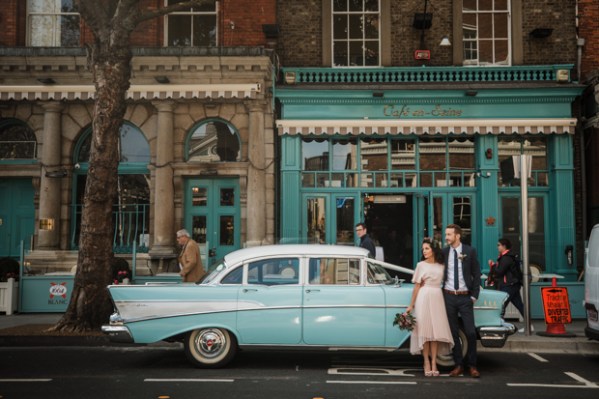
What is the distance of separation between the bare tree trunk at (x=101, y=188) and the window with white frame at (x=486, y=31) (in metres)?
9.33

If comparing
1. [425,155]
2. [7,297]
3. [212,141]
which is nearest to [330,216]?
[425,155]

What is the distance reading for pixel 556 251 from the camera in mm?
15523

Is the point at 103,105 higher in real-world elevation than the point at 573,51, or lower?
lower

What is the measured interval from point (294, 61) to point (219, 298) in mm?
9477

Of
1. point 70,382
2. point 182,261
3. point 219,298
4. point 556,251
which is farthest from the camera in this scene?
point 556,251

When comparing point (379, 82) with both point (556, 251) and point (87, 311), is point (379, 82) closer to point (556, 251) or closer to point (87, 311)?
point (556, 251)

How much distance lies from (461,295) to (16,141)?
1300cm

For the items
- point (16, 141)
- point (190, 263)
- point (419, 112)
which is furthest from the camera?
point (16, 141)

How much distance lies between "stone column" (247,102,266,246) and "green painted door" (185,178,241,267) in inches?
27.2

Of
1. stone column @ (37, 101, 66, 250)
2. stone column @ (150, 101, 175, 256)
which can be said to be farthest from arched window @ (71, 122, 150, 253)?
stone column @ (150, 101, 175, 256)

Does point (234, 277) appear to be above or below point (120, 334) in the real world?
above

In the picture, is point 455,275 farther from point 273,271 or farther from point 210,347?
point 210,347

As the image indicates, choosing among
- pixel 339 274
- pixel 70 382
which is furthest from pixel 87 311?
pixel 339 274

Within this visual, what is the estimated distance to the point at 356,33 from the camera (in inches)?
657
